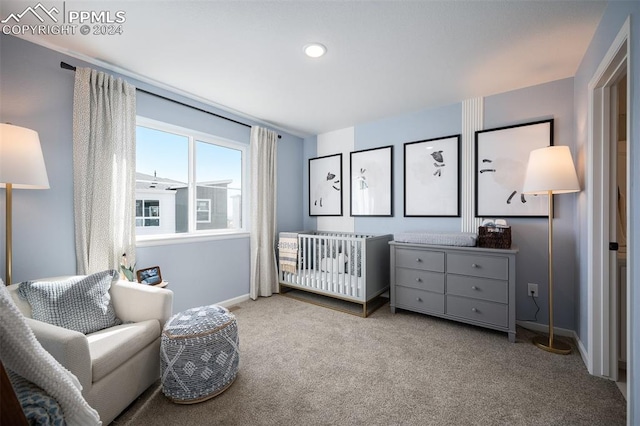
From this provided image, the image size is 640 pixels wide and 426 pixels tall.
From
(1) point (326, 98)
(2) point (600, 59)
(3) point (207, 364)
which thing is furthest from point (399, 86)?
(3) point (207, 364)

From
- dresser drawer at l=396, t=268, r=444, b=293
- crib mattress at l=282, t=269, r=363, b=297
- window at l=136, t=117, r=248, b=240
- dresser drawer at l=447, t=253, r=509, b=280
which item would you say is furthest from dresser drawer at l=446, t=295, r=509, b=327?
window at l=136, t=117, r=248, b=240

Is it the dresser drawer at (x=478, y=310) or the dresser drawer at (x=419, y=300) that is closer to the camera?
the dresser drawer at (x=478, y=310)

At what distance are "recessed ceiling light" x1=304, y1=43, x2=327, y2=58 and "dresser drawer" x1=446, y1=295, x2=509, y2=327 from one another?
2.46 meters

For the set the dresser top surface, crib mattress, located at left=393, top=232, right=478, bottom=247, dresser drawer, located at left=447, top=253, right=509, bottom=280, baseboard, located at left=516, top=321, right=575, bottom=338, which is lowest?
baseboard, located at left=516, top=321, right=575, bottom=338

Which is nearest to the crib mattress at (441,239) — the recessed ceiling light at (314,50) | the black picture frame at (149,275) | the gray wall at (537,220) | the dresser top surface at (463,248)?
the dresser top surface at (463,248)

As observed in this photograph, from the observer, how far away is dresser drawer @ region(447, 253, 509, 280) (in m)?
2.31

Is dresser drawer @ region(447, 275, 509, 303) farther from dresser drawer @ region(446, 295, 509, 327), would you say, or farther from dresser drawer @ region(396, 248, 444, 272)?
dresser drawer @ region(396, 248, 444, 272)

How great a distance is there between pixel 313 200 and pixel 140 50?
8.86 feet

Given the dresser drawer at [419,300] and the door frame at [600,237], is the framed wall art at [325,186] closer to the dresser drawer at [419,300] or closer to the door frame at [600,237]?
the dresser drawer at [419,300]

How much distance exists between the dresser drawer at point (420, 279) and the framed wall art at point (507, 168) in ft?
2.75

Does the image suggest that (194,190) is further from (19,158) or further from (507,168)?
(507,168)

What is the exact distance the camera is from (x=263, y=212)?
3.45 meters

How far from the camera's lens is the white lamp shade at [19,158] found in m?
1.45

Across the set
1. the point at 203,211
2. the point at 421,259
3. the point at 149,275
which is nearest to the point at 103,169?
the point at 149,275
